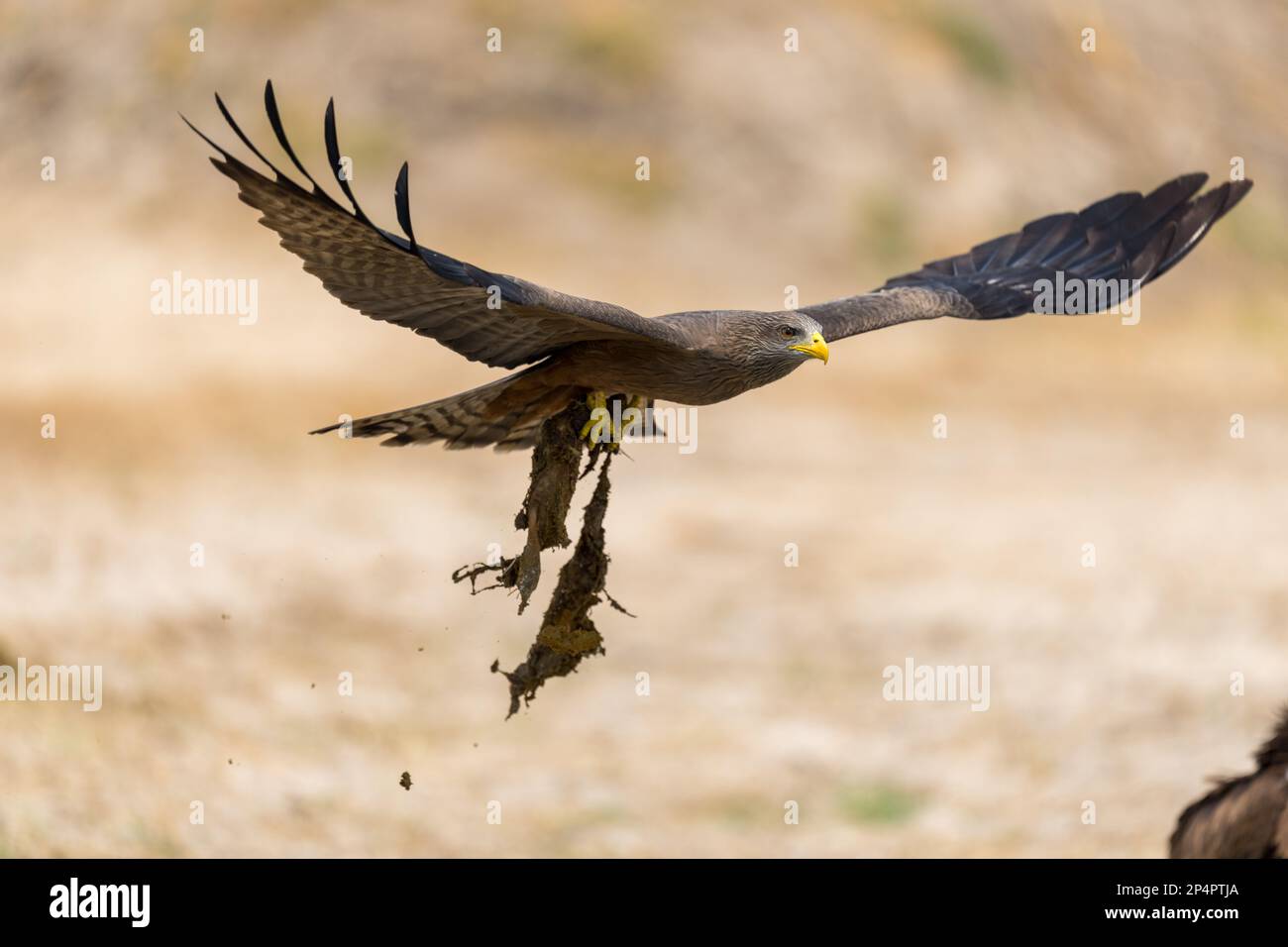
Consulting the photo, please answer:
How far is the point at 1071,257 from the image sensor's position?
498 inches

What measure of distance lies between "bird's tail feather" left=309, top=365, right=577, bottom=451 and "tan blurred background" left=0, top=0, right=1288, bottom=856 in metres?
8.35

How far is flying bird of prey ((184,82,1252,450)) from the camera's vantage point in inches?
328

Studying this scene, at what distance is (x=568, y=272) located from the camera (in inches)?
992

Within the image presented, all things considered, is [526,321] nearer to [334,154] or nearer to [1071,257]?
[334,154]

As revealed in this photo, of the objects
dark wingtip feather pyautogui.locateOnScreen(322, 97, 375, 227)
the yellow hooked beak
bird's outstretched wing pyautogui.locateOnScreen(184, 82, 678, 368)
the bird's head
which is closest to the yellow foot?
bird's outstretched wing pyautogui.locateOnScreen(184, 82, 678, 368)

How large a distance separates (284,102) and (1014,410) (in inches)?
453

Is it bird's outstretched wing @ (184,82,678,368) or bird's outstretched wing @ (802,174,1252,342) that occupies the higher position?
bird's outstretched wing @ (802,174,1252,342)

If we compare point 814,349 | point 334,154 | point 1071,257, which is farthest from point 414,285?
point 1071,257

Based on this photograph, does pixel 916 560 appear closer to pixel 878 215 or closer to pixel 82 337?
pixel 878 215

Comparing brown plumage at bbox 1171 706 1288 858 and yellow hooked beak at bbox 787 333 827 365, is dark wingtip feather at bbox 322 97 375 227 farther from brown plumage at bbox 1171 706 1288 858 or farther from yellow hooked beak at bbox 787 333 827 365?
brown plumage at bbox 1171 706 1288 858

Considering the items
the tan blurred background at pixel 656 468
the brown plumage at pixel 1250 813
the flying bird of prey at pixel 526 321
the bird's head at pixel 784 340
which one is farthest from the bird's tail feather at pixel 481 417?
the tan blurred background at pixel 656 468

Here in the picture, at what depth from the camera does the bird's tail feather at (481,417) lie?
32.0ft

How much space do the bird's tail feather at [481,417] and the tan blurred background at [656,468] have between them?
329 inches
